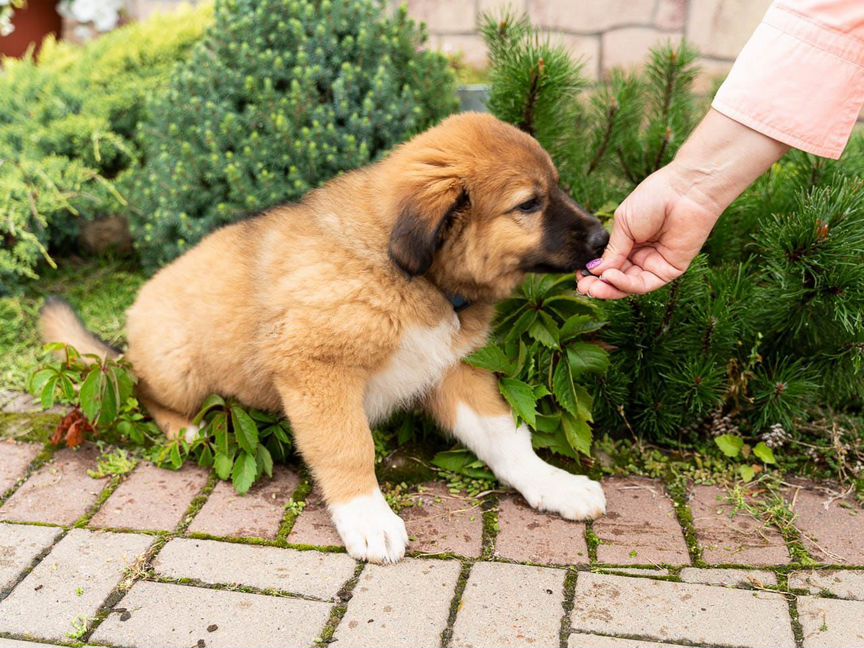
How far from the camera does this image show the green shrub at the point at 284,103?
13.1ft

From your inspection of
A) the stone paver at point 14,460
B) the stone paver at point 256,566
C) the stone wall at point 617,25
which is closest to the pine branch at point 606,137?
the stone paver at point 256,566

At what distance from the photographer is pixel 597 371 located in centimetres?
327

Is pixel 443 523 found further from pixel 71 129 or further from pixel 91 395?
pixel 71 129

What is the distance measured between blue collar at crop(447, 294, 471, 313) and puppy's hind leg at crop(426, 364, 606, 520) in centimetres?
31

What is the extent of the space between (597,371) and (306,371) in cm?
113

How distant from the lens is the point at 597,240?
2.80 m

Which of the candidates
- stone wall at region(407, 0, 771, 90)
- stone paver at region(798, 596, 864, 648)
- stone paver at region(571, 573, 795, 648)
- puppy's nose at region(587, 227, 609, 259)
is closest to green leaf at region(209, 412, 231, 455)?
stone paver at region(571, 573, 795, 648)

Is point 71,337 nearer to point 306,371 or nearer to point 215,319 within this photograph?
point 215,319

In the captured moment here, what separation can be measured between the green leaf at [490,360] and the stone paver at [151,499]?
1134 mm

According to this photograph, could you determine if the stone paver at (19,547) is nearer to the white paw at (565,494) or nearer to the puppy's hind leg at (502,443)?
the puppy's hind leg at (502,443)

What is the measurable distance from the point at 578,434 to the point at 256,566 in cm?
129

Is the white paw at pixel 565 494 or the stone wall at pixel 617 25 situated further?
the stone wall at pixel 617 25

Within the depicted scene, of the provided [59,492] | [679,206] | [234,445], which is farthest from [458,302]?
[59,492]

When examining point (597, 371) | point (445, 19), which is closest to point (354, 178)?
point (597, 371)
